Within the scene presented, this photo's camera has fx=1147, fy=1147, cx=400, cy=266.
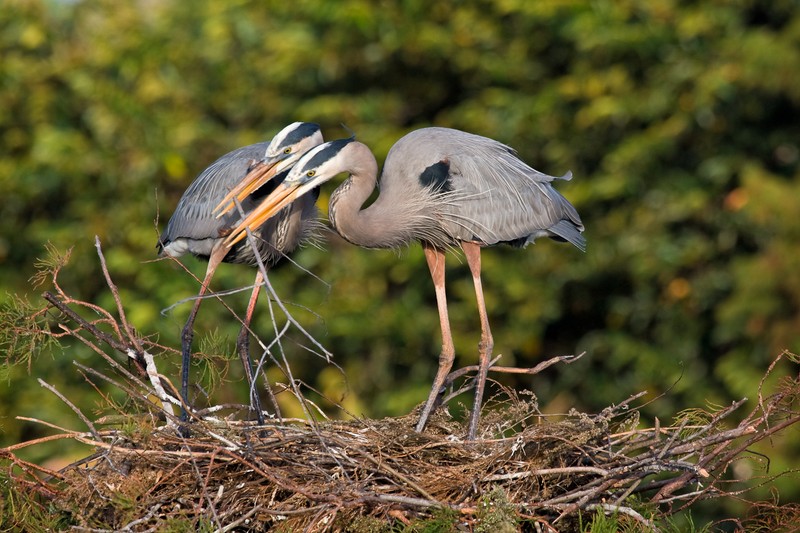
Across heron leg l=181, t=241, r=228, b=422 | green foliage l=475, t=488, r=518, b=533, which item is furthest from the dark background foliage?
green foliage l=475, t=488, r=518, b=533

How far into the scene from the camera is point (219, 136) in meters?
7.96

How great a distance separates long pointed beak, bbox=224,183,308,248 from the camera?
171 inches

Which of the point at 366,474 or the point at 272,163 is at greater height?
the point at 272,163

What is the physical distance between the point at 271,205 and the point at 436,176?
0.67m

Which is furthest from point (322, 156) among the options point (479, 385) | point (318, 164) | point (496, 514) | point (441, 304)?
point (496, 514)

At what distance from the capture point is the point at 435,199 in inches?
178

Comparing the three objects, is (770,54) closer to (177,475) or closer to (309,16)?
(309,16)

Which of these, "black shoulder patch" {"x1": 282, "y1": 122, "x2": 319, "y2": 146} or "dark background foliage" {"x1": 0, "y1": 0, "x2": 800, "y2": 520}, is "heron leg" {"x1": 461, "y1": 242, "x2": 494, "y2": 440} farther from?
"dark background foliage" {"x1": 0, "y1": 0, "x2": 800, "y2": 520}

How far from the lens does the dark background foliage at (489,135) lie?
24.3 ft

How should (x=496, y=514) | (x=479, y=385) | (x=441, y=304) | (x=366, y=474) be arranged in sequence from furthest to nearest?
(x=441, y=304) < (x=479, y=385) < (x=366, y=474) < (x=496, y=514)

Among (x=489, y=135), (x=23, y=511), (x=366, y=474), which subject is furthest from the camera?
(x=489, y=135)

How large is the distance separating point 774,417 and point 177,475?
1899 millimetres

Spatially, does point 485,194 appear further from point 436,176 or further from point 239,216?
point 239,216

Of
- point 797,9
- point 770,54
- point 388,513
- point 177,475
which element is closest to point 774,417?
point 388,513
